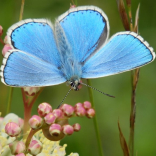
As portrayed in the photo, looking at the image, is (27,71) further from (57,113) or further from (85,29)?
(85,29)

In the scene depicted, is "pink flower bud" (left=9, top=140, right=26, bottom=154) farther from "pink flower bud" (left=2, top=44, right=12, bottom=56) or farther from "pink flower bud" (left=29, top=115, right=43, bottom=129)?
"pink flower bud" (left=2, top=44, right=12, bottom=56)

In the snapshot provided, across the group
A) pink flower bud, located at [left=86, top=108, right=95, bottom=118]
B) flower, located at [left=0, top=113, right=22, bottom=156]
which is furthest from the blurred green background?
pink flower bud, located at [left=86, top=108, right=95, bottom=118]

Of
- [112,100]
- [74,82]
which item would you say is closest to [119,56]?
[74,82]

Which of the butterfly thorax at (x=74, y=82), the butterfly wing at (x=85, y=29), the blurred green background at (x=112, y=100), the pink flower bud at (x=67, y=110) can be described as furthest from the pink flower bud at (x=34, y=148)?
the blurred green background at (x=112, y=100)

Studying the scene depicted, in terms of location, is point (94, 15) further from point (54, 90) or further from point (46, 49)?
point (54, 90)

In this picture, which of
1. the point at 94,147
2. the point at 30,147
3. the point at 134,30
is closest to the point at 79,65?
the point at 134,30

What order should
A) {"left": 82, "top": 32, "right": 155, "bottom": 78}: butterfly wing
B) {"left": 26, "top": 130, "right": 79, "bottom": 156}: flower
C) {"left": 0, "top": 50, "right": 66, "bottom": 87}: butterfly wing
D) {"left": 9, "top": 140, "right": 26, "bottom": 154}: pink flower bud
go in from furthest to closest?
1. {"left": 26, "top": 130, "right": 79, "bottom": 156}: flower
2. {"left": 82, "top": 32, "right": 155, "bottom": 78}: butterfly wing
3. {"left": 0, "top": 50, "right": 66, "bottom": 87}: butterfly wing
4. {"left": 9, "top": 140, "right": 26, "bottom": 154}: pink flower bud

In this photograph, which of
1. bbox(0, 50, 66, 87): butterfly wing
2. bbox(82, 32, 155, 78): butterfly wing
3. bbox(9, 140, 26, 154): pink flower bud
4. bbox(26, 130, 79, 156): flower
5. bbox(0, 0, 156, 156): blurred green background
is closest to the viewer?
bbox(9, 140, 26, 154): pink flower bud
